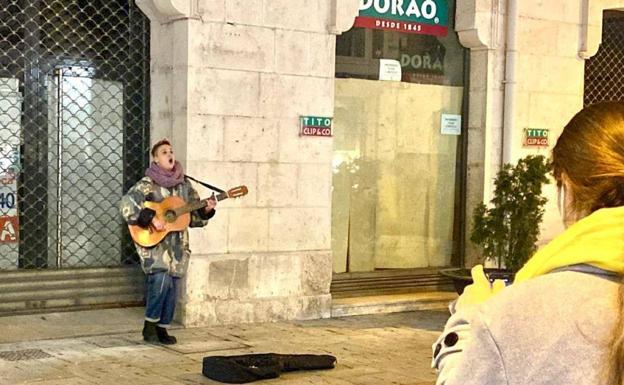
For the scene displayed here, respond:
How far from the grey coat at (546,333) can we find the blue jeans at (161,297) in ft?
21.4

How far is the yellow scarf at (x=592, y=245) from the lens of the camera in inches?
64.3

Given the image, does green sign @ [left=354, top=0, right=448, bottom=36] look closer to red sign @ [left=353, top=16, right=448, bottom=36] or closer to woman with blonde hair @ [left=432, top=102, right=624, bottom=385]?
red sign @ [left=353, top=16, right=448, bottom=36]

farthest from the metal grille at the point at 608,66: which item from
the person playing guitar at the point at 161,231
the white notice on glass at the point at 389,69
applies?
the person playing guitar at the point at 161,231

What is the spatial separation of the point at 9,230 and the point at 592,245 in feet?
26.2

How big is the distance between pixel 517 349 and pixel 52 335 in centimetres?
716

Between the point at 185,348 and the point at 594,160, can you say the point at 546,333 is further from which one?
the point at 185,348

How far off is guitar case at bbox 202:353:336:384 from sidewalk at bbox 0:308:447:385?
8cm

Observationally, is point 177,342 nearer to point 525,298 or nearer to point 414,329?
point 414,329

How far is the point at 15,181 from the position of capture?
894 centimetres

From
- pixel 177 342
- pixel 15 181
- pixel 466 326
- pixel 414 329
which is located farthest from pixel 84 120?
pixel 466 326

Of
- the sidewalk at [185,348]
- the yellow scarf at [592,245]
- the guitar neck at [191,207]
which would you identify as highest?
the yellow scarf at [592,245]

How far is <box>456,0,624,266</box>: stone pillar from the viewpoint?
11023 millimetres

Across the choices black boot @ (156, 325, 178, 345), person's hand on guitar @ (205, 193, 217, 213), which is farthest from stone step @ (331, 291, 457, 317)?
person's hand on guitar @ (205, 193, 217, 213)

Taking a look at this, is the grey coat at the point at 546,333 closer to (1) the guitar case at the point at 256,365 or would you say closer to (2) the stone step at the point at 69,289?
(1) the guitar case at the point at 256,365
